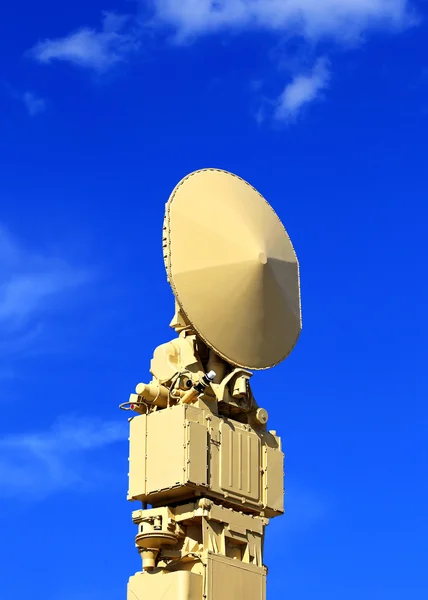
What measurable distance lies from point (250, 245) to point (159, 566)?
944 centimetres

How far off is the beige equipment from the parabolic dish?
0.13 ft

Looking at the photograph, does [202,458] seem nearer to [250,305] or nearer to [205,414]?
[205,414]

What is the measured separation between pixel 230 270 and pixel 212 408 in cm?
395

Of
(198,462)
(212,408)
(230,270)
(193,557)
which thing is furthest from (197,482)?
(230,270)

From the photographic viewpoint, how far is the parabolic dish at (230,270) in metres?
40.1

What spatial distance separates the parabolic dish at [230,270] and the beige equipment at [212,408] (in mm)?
40

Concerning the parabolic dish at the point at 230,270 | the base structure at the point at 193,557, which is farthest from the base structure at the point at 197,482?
the parabolic dish at the point at 230,270

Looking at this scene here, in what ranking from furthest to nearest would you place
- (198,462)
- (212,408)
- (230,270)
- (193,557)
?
(230,270)
(212,408)
(198,462)
(193,557)

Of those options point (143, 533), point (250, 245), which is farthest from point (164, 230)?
point (143, 533)

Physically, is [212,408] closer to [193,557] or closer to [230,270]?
[230,270]

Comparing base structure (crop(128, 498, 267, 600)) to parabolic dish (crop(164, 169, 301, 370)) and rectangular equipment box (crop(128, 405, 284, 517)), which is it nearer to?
rectangular equipment box (crop(128, 405, 284, 517))

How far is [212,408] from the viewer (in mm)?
40094

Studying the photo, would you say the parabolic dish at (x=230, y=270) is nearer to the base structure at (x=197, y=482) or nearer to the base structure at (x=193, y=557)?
the base structure at (x=197, y=482)

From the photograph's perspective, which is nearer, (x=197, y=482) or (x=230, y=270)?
(x=197, y=482)
